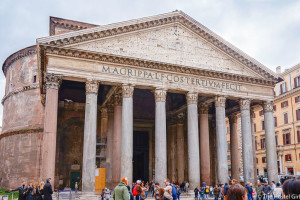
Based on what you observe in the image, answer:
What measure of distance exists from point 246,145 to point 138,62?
9.01m

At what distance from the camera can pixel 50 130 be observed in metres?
15.5

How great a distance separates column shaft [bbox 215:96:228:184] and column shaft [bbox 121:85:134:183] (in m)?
5.88

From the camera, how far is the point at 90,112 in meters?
16.6

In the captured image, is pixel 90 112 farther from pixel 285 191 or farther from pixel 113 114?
pixel 285 191

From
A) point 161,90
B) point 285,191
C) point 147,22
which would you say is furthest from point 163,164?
point 285,191

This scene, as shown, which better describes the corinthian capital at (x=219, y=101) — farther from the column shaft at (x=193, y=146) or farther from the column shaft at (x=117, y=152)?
the column shaft at (x=117, y=152)

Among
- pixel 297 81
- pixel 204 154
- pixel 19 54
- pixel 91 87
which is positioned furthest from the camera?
pixel 297 81

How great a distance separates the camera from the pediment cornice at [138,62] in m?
16.4

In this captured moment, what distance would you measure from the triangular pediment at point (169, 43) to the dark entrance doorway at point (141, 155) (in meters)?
8.89

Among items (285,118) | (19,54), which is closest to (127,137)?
(19,54)

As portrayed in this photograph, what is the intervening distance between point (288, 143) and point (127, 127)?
22517 millimetres

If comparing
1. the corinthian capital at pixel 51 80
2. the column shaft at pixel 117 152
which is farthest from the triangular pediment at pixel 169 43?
the column shaft at pixel 117 152

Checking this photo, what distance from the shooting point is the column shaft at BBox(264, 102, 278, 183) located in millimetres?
20350

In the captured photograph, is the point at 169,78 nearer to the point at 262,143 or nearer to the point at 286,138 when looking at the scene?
the point at 286,138
